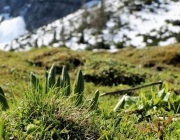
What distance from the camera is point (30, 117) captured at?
9.67 feet

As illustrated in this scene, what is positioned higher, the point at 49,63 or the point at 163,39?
the point at 49,63

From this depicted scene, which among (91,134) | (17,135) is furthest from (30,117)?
(91,134)

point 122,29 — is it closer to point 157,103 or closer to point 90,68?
point 90,68

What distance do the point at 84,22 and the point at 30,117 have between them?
143 meters

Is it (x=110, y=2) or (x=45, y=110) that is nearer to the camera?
(x=45, y=110)

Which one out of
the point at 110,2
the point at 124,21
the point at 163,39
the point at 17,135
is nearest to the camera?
the point at 17,135

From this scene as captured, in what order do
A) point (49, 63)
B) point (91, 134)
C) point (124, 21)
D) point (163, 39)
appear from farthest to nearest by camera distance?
point (124, 21)
point (163, 39)
point (49, 63)
point (91, 134)

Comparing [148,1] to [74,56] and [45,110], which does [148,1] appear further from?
[45,110]

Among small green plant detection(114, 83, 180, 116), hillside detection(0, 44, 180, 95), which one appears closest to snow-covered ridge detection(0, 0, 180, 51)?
hillside detection(0, 44, 180, 95)

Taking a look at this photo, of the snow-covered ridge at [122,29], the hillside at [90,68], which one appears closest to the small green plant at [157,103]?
the hillside at [90,68]

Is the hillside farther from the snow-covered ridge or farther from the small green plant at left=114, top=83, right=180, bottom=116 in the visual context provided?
the snow-covered ridge

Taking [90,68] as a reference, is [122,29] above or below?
below

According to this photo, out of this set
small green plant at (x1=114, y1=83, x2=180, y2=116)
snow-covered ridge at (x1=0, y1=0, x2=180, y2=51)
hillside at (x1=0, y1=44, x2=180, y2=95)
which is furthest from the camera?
snow-covered ridge at (x1=0, y1=0, x2=180, y2=51)

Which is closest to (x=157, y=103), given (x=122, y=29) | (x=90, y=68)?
(x=90, y=68)
